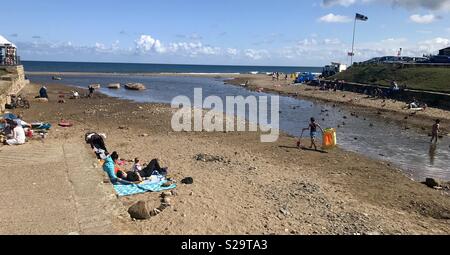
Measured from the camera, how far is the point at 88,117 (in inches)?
1104

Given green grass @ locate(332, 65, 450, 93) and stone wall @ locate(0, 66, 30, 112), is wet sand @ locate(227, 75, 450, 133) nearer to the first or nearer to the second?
green grass @ locate(332, 65, 450, 93)

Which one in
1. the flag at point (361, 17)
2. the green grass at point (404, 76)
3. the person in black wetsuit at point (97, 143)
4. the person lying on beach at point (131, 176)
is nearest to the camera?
the person lying on beach at point (131, 176)

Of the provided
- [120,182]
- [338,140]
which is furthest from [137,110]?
[120,182]

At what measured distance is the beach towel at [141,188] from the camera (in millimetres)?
12047

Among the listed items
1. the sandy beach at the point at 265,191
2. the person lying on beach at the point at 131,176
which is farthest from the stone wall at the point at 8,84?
the person lying on beach at the point at 131,176

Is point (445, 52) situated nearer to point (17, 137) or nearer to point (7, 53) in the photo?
point (7, 53)

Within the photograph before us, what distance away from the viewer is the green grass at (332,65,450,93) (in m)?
44.5

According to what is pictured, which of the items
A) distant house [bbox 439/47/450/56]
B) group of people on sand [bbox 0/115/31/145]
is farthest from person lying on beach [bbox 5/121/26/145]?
distant house [bbox 439/47/450/56]

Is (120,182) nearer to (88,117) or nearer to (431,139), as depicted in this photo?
(88,117)

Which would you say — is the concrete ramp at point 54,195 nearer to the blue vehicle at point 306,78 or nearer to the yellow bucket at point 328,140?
the yellow bucket at point 328,140

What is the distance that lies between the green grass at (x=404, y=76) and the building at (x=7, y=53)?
45983mm

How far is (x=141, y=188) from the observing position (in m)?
12.3

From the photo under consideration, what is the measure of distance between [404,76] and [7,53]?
163 ft

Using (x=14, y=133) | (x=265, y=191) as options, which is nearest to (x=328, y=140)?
(x=265, y=191)
